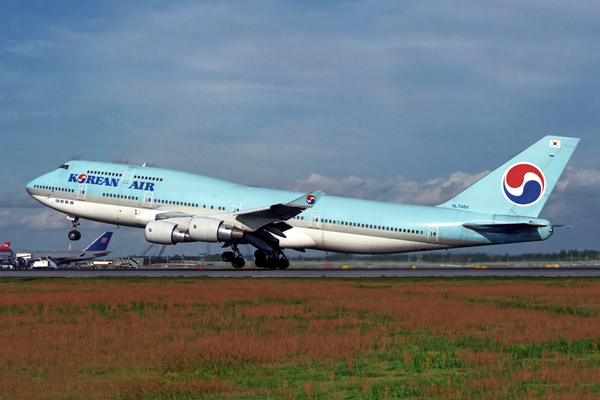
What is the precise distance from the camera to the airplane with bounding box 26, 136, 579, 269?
41.9 meters

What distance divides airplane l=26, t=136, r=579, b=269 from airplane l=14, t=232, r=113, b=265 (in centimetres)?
5615

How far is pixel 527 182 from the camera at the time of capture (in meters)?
43.1

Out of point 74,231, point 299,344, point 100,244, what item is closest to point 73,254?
point 100,244

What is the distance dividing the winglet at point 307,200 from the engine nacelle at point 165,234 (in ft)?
25.2

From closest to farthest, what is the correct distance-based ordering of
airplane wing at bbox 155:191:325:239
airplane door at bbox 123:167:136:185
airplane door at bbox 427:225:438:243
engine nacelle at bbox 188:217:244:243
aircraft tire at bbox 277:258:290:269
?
airplane wing at bbox 155:191:325:239
engine nacelle at bbox 188:217:244:243
airplane door at bbox 427:225:438:243
airplane door at bbox 123:167:136:185
aircraft tire at bbox 277:258:290:269

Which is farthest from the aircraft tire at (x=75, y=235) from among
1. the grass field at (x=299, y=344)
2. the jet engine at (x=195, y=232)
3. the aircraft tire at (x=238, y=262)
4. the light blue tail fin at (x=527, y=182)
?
the light blue tail fin at (x=527, y=182)

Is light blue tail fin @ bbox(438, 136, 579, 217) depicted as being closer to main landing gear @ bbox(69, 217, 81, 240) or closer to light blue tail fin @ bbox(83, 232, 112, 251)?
main landing gear @ bbox(69, 217, 81, 240)

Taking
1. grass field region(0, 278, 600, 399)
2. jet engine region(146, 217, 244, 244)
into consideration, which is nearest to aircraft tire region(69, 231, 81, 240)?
jet engine region(146, 217, 244, 244)

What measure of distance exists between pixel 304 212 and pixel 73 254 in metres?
72.9

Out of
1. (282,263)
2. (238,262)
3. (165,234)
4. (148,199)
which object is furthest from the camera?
(282,263)

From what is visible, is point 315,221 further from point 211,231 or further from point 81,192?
point 81,192

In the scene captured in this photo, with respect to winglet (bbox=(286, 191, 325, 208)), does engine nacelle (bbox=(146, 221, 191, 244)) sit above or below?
below

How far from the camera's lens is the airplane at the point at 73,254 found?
3994 inches

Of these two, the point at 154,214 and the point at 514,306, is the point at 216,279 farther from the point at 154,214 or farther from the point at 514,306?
the point at 514,306
